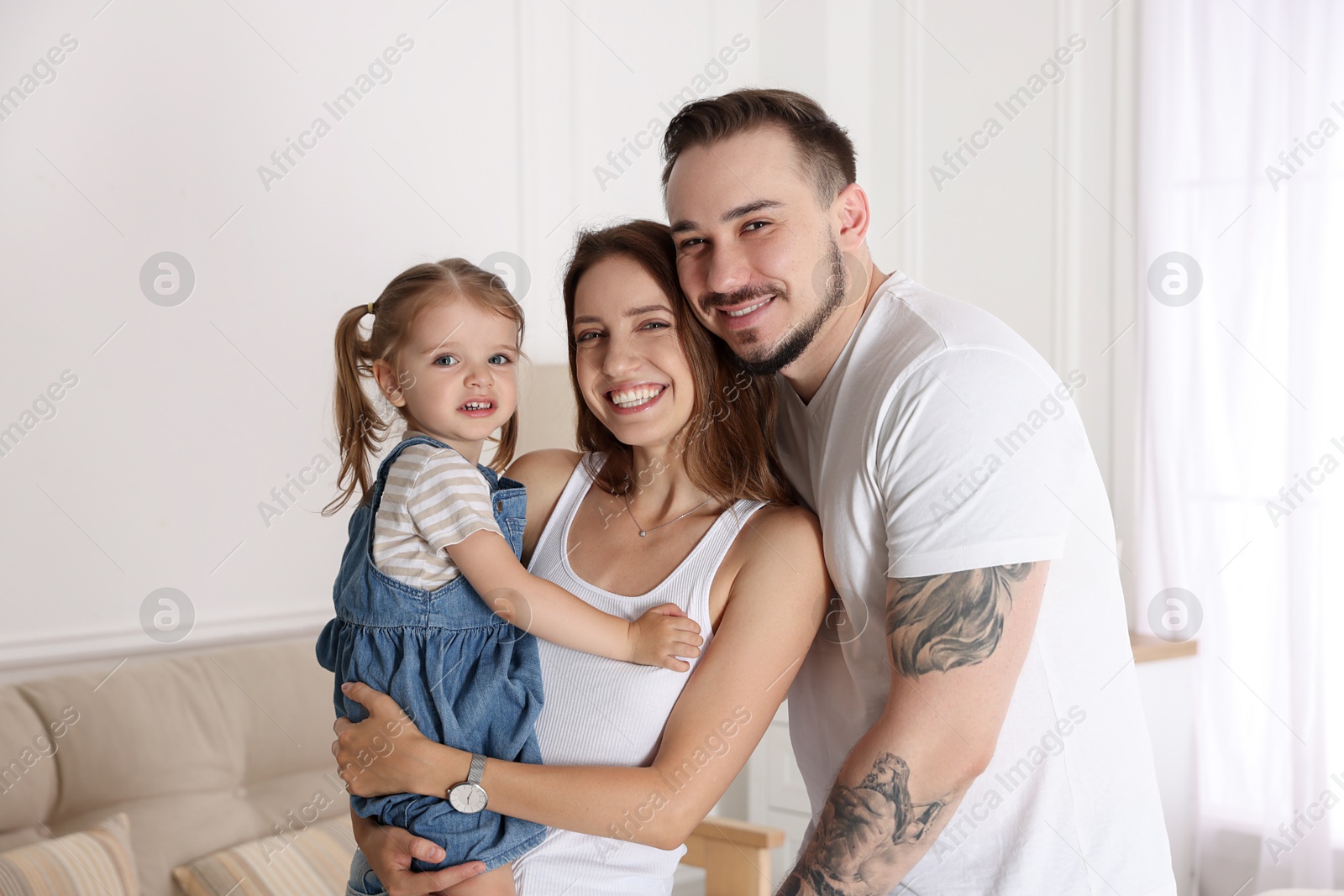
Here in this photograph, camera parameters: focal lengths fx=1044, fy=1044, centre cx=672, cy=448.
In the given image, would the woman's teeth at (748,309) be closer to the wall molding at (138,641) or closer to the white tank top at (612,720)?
the white tank top at (612,720)

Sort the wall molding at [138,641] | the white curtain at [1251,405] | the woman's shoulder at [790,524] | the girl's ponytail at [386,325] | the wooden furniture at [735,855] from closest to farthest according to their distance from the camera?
the woman's shoulder at [790,524] < the girl's ponytail at [386,325] < the wall molding at [138,641] < the wooden furniture at [735,855] < the white curtain at [1251,405]

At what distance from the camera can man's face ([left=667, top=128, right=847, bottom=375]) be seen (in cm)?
147

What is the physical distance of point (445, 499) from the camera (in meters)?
1.45

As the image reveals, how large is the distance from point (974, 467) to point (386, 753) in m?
0.86

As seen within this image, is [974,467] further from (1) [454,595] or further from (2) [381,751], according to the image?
(2) [381,751]

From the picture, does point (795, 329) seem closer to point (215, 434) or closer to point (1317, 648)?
point (215, 434)

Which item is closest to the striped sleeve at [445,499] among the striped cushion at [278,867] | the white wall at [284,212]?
the striped cushion at [278,867]

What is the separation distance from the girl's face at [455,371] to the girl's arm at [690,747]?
412 mm

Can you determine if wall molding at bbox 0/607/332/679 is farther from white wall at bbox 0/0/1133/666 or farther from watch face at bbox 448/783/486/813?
watch face at bbox 448/783/486/813

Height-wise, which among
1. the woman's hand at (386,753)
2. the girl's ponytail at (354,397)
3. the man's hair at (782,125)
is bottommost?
the woman's hand at (386,753)

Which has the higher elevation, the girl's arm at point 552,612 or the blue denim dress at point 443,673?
the girl's arm at point 552,612

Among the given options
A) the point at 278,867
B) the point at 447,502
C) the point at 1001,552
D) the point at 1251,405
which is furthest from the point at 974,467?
the point at 1251,405

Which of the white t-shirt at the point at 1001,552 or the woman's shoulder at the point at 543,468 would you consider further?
the woman's shoulder at the point at 543,468

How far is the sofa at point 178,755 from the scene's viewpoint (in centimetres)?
210
